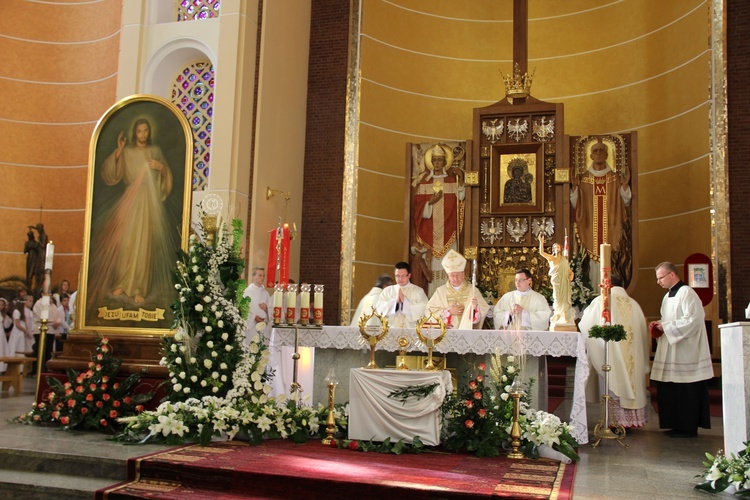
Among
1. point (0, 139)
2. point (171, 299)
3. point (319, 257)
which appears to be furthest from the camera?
point (0, 139)

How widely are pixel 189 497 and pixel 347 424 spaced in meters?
2.32

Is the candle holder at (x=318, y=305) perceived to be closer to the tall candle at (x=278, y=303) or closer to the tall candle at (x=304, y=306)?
the tall candle at (x=304, y=306)

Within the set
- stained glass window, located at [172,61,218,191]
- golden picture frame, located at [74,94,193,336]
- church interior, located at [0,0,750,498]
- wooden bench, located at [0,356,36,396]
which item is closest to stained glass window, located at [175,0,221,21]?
church interior, located at [0,0,750,498]

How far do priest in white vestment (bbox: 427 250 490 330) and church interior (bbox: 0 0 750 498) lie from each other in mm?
3656

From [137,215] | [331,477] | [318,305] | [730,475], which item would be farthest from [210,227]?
[730,475]

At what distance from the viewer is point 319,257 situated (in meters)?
14.3

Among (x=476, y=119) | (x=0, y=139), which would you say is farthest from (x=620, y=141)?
(x=0, y=139)

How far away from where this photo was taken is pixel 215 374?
7676mm

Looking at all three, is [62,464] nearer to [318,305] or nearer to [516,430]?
[318,305]

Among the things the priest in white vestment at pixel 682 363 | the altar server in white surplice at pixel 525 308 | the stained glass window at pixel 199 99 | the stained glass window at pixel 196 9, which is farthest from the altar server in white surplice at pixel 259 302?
the stained glass window at pixel 196 9

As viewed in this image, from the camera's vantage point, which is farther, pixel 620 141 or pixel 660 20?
pixel 660 20

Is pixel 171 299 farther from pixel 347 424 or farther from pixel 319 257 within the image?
pixel 319 257

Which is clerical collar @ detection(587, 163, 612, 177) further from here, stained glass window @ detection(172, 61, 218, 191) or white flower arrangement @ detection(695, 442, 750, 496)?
white flower arrangement @ detection(695, 442, 750, 496)

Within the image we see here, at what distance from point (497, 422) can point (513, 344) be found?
769 mm
